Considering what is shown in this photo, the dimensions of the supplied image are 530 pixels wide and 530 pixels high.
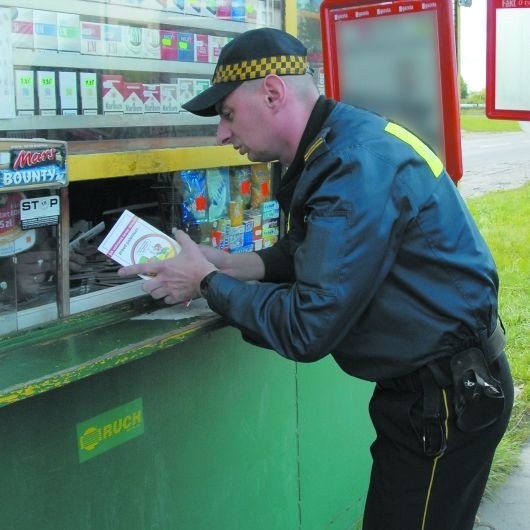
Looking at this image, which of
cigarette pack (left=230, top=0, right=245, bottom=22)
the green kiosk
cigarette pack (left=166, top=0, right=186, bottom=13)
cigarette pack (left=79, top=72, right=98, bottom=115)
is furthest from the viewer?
cigarette pack (left=230, top=0, right=245, bottom=22)

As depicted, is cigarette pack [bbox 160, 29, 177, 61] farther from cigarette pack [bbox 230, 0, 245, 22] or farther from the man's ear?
the man's ear

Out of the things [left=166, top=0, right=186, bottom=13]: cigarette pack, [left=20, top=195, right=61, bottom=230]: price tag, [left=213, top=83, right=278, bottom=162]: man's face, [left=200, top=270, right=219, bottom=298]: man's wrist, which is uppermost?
[left=166, top=0, right=186, bottom=13]: cigarette pack

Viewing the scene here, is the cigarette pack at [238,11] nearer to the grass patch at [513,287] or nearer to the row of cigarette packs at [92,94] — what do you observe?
the row of cigarette packs at [92,94]

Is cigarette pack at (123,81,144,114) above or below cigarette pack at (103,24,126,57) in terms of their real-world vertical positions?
below

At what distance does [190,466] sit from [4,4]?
139 centimetres

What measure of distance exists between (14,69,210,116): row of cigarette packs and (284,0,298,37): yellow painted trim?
47 cm

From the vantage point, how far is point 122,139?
2.06 metres

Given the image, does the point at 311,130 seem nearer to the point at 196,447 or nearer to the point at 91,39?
the point at 91,39

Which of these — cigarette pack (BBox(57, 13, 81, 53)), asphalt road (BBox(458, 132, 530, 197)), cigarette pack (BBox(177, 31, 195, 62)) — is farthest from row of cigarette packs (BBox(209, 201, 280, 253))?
asphalt road (BBox(458, 132, 530, 197))

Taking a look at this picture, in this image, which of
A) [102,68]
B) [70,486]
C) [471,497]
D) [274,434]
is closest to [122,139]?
[102,68]

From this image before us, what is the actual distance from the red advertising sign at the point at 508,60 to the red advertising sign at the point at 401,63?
60 cm

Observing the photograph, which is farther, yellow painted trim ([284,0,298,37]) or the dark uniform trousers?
yellow painted trim ([284,0,298,37])

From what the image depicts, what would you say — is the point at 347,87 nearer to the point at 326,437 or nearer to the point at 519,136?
the point at 326,437

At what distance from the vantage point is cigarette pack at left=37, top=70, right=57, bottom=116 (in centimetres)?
185
